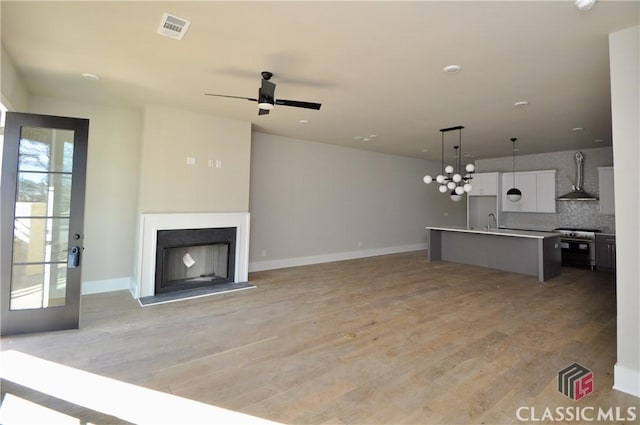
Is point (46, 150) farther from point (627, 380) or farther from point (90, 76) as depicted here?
point (627, 380)

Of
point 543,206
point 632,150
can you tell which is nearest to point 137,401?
point 632,150

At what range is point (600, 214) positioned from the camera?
23.5 ft

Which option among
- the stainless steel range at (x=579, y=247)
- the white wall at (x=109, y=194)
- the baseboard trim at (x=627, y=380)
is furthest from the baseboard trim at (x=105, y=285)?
the stainless steel range at (x=579, y=247)

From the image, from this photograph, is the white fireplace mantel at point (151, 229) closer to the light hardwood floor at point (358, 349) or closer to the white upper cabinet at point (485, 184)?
the light hardwood floor at point (358, 349)

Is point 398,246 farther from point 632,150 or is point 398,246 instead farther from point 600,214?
point 632,150

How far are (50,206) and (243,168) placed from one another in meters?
2.75

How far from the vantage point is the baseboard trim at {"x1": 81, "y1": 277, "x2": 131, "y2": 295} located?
470 cm

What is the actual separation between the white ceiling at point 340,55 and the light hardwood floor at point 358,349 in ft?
9.30

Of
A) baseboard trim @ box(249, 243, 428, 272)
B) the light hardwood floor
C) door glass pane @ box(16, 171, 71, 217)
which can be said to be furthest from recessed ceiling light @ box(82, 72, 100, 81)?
baseboard trim @ box(249, 243, 428, 272)

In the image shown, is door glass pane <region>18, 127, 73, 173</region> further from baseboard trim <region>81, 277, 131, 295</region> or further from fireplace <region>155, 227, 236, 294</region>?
baseboard trim <region>81, 277, 131, 295</region>

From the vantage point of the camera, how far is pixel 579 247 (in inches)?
271

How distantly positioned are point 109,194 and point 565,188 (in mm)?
9882

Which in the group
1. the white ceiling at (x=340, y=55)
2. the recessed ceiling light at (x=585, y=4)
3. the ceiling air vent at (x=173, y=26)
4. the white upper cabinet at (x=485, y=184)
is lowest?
the white upper cabinet at (x=485, y=184)

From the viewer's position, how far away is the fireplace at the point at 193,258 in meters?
4.77
